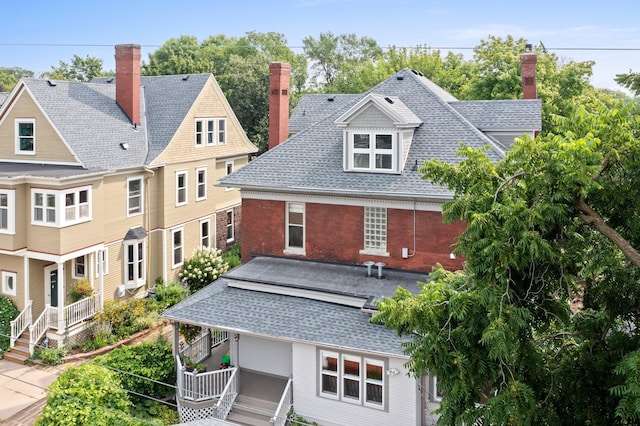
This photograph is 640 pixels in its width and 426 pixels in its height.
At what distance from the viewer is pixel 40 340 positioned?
2352 centimetres

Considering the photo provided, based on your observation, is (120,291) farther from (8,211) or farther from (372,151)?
(372,151)

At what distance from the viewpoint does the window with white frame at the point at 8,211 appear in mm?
23406

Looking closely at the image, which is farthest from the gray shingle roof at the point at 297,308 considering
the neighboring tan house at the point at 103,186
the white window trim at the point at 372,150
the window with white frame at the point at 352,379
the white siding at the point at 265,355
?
Result: the neighboring tan house at the point at 103,186

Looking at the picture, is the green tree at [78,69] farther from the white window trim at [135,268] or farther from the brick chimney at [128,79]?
the white window trim at [135,268]

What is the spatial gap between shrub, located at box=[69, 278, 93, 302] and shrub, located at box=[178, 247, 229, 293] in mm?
5612

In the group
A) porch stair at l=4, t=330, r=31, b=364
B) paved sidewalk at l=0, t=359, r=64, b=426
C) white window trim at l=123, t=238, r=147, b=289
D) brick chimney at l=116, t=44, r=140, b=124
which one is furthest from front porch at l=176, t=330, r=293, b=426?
brick chimney at l=116, t=44, r=140, b=124

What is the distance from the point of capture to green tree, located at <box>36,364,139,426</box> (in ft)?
50.9

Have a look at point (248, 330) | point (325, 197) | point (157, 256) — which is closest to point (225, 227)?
point (157, 256)

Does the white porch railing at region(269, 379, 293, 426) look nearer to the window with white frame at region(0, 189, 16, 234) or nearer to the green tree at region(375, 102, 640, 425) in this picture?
the green tree at region(375, 102, 640, 425)

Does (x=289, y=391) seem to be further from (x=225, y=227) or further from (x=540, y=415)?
(x=225, y=227)

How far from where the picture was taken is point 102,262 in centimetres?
2541

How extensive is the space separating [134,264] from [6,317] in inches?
232

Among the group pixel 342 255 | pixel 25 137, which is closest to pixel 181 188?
pixel 25 137

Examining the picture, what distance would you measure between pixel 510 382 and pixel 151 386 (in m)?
13.3
